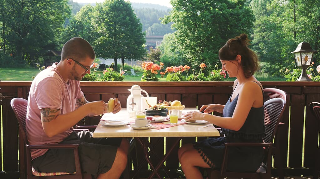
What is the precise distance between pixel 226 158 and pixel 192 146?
12.1 inches

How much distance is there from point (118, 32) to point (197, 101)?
30.2 meters

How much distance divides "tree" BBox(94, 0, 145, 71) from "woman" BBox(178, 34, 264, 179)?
28500 mm

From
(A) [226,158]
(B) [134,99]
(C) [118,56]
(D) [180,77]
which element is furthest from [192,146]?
(C) [118,56]

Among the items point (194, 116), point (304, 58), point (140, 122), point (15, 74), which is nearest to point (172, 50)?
point (15, 74)

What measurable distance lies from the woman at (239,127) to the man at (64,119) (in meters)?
0.49

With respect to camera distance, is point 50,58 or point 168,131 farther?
point 50,58

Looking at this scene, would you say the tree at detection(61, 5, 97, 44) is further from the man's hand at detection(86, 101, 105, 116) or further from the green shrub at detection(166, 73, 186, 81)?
the man's hand at detection(86, 101, 105, 116)

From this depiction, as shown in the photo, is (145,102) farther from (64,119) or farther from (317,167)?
(317,167)

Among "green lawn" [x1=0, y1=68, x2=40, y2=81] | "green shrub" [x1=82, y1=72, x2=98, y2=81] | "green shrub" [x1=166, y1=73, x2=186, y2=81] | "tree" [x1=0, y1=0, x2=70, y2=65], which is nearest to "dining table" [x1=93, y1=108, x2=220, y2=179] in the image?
"green shrub" [x1=82, y1=72, x2=98, y2=81]

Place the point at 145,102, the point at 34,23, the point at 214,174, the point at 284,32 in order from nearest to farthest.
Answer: the point at 214,174 → the point at 145,102 → the point at 284,32 → the point at 34,23

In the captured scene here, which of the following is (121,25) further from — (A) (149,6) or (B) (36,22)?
(A) (149,6)

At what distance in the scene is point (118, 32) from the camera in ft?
107

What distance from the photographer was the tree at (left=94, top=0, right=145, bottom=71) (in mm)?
31344

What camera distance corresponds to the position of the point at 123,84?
10.7 feet
